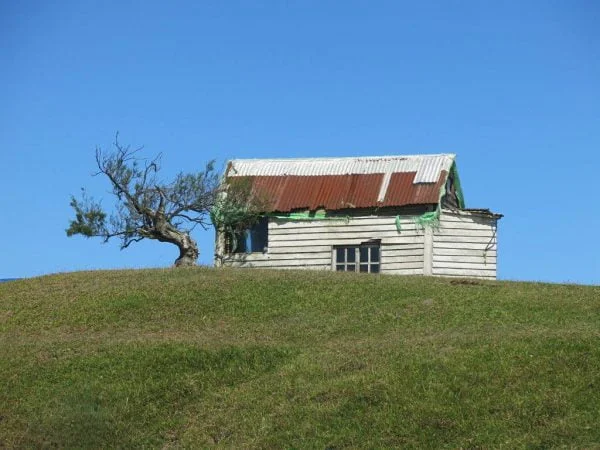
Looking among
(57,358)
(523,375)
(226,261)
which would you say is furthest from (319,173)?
(523,375)

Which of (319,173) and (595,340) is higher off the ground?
(319,173)

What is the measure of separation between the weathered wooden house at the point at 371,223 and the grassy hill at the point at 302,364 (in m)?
6.04

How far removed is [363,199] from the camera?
1613 inches

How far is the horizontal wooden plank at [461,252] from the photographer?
39844 mm

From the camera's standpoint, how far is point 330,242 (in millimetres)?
40938

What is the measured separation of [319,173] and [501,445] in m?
24.7

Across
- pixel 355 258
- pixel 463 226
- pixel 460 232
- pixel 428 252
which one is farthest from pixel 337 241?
pixel 463 226

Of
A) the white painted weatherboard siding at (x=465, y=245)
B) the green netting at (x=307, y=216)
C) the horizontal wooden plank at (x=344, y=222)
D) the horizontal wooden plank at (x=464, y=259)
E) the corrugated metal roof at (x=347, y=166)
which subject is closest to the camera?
the horizontal wooden plank at (x=464, y=259)

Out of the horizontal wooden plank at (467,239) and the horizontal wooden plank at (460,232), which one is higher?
the horizontal wooden plank at (460,232)

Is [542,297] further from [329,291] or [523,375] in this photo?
[523,375]

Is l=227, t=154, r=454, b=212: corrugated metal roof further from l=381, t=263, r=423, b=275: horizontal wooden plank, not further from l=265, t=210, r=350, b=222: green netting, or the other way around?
l=381, t=263, r=423, b=275: horizontal wooden plank

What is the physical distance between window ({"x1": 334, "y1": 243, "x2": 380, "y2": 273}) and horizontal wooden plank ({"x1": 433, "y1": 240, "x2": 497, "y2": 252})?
242 cm

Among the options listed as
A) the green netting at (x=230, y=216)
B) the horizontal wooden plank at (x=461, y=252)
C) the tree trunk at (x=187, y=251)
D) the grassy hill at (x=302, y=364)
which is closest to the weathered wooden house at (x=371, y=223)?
the horizontal wooden plank at (x=461, y=252)

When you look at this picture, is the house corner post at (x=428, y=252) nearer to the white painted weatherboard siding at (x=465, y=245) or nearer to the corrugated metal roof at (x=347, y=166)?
the white painted weatherboard siding at (x=465, y=245)
